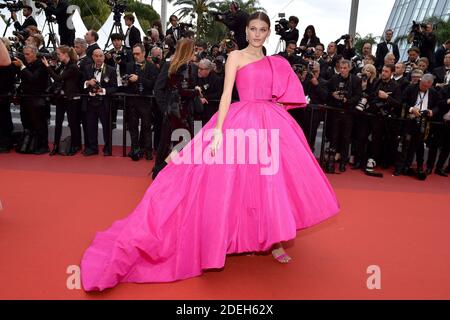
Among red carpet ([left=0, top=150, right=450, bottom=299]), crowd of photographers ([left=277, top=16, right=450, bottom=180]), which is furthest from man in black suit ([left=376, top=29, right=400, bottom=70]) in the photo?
red carpet ([left=0, top=150, right=450, bottom=299])

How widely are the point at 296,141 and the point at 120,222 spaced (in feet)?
5.25

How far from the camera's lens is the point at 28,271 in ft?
9.47

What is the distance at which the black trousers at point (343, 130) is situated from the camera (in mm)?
6938

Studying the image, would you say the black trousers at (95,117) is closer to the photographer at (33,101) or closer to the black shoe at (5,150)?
the photographer at (33,101)

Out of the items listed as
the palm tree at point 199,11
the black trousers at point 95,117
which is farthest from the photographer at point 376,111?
the palm tree at point 199,11

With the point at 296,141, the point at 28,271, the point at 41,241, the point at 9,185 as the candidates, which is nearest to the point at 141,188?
the point at 9,185

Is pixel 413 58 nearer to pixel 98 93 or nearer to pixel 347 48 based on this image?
pixel 347 48

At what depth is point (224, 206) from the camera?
2.74 metres

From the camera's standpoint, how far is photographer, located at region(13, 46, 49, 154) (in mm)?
6871

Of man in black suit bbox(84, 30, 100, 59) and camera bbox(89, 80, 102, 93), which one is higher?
man in black suit bbox(84, 30, 100, 59)

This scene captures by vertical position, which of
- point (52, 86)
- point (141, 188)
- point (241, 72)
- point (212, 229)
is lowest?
point (141, 188)

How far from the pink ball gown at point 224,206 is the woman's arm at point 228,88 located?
76mm

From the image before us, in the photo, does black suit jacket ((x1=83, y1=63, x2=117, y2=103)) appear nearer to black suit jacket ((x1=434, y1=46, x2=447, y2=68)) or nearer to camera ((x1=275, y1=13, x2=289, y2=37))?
camera ((x1=275, y1=13, x2=289, y2=37))
